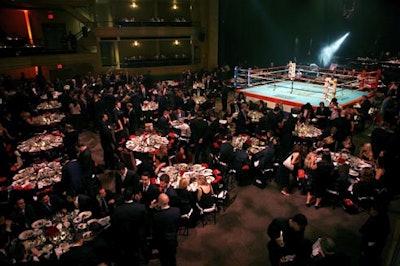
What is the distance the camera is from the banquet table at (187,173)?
20.9 ft

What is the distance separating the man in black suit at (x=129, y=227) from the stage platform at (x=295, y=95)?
968cm

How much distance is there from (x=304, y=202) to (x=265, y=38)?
783 inches

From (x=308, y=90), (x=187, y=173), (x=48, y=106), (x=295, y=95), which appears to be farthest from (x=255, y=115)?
(x=48, y=106)

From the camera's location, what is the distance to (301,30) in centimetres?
2548

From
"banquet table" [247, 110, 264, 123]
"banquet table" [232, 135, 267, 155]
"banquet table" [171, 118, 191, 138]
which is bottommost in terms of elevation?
"banquet table" [232, 135, 267, 155]

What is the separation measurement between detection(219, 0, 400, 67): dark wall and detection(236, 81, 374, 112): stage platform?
744 centimetres

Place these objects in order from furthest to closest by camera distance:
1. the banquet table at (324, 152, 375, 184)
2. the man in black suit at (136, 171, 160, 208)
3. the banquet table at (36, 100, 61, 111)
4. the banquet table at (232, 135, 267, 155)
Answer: the banquet table at (36, 100, 61, 111)
the banquet table at (232, 135, 267, 155)
the banquet table at (324, 152, 375, 184)
the man in black suit at (136, 171, 160, 208)

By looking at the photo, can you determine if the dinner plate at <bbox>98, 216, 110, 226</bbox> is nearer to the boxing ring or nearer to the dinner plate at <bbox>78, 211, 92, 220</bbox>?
the dinner plate at <bbox>78, 211, 92, 220</bbox>

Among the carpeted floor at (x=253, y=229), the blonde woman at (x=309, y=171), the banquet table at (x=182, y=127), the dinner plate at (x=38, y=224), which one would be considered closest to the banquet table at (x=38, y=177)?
the dinner plate at (x=38, y=224)

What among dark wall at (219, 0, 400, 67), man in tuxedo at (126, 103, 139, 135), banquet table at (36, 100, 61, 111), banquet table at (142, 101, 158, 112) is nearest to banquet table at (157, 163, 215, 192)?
man in tuxedo at (126, 103, 139, 135)

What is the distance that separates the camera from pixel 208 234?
6.13 metres

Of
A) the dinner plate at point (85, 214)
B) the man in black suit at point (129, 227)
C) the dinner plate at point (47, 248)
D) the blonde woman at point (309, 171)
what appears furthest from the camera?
the blonde woman at point (309, 171)

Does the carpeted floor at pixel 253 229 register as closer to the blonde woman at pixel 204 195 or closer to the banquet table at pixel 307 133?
the blonde woman at pixel 204 195

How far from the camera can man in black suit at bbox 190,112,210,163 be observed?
8523 millimetres
